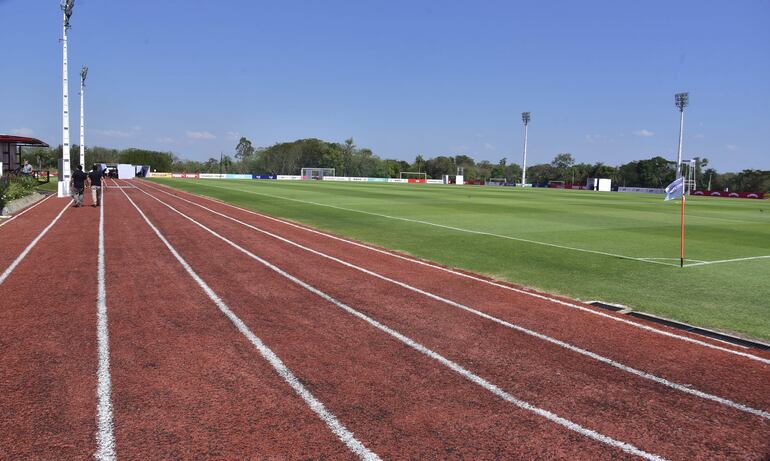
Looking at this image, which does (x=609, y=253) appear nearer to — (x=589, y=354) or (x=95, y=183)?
(x=589, y=354)

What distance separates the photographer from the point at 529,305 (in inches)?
316

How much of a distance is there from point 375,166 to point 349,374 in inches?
5626

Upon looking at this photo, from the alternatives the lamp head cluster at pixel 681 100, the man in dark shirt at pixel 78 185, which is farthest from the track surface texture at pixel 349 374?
the lamp head cluster at pixel 681 100

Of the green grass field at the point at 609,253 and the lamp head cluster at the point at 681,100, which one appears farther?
the lamp head cluster at the point at 681,100

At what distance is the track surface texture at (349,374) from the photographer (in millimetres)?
3891

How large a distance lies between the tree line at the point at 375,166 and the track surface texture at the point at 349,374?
106791mm

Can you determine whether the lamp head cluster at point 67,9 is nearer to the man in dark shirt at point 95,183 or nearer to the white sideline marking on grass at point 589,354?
the man in dark shirt at point 95,183

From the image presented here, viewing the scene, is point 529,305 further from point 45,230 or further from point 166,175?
point 166,175

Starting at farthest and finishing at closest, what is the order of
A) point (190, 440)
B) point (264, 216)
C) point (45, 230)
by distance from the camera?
point (264, 216) → point (45, 230) → point (190, 440)

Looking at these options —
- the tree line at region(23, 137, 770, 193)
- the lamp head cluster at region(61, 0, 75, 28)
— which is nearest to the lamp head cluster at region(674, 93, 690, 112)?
the tree line at region(23, 137, 770, 193)

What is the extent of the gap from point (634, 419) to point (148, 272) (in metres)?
8.74

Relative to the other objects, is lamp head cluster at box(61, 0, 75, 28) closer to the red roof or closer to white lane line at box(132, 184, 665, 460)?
the red roof

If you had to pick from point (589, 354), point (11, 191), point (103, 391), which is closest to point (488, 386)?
point (589, 354)

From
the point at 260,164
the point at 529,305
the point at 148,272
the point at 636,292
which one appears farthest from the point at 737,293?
the point at 260,164
